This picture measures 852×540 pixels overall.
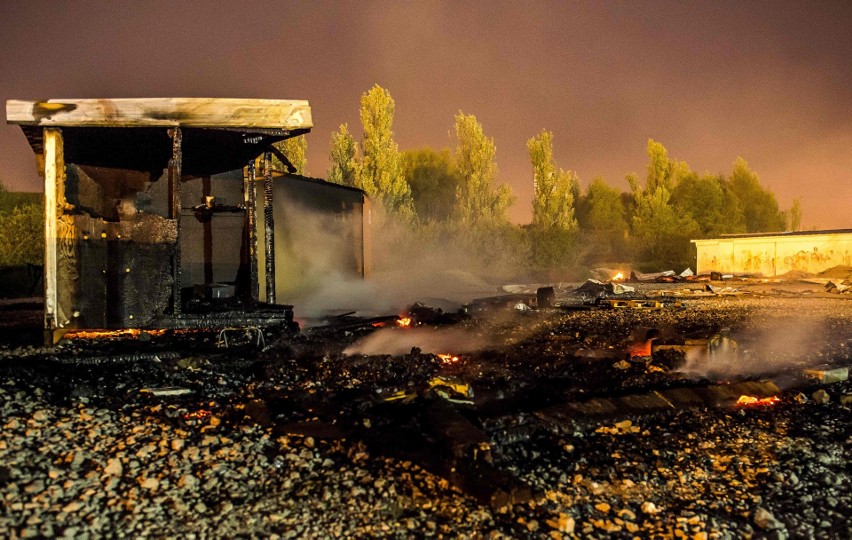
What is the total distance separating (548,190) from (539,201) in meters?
1.06

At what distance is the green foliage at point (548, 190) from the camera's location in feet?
131

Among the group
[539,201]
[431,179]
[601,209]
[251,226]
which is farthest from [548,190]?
[251,226]

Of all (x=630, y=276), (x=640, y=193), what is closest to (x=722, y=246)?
(x=630, y=276)

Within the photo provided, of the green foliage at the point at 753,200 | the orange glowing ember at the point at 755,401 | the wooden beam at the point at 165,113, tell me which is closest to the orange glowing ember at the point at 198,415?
the wooden beam at the point at 165,113

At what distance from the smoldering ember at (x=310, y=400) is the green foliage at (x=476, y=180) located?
27572mm

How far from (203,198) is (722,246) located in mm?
32044

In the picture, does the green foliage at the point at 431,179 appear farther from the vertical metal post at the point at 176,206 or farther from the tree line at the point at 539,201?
the vertical metal post at the point at 176,206

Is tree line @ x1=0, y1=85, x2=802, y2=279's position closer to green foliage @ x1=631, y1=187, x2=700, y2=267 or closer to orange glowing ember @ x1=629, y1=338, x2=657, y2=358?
green foliage @ x1=631, y1=187, x2=700, y2=267

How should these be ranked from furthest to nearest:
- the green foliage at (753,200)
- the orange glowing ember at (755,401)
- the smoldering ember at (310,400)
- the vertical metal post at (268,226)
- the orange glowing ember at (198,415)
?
the green foliage at (753,200) → the vertical metal post at (268,226) → the orange glowing ember at (755,401) → the orange glowing ember at (198,415) → the smoldering ember at (310,400)

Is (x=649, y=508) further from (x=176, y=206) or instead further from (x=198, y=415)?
(x=176, y=206)

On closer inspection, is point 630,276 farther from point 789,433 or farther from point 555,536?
point 555,536

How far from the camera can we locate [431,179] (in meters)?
50.1

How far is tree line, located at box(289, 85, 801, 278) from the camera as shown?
1331 inches

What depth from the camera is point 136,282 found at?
6738 mm
